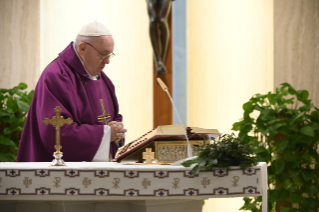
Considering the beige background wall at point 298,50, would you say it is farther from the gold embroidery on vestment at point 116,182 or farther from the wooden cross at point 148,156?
the gold embroidery on vestment at point 116,182

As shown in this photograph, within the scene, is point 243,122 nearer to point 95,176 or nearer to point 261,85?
point 261,85

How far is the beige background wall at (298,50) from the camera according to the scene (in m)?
5.18

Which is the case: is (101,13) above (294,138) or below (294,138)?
above

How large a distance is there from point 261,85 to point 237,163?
3556 millimetres

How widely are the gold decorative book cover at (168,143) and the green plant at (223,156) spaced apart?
18 cm

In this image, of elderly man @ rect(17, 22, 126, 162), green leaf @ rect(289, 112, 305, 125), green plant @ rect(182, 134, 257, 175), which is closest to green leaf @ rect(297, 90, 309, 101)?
green leaf @ rect(289, 112, 305, 125)

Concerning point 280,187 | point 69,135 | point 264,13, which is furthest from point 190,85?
point 69,135

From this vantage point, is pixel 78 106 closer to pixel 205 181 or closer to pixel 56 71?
pixel 56 71

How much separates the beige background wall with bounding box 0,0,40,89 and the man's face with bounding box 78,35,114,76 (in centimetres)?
245

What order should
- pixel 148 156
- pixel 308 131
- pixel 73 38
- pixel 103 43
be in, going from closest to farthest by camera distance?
pixel 148 156
pixel 103 43
pixel 308 131
pixel 73 38

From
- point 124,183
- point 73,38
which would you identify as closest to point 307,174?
point 124,183

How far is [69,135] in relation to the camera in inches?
113

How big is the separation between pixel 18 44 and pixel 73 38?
74cm

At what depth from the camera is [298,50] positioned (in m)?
5.20
